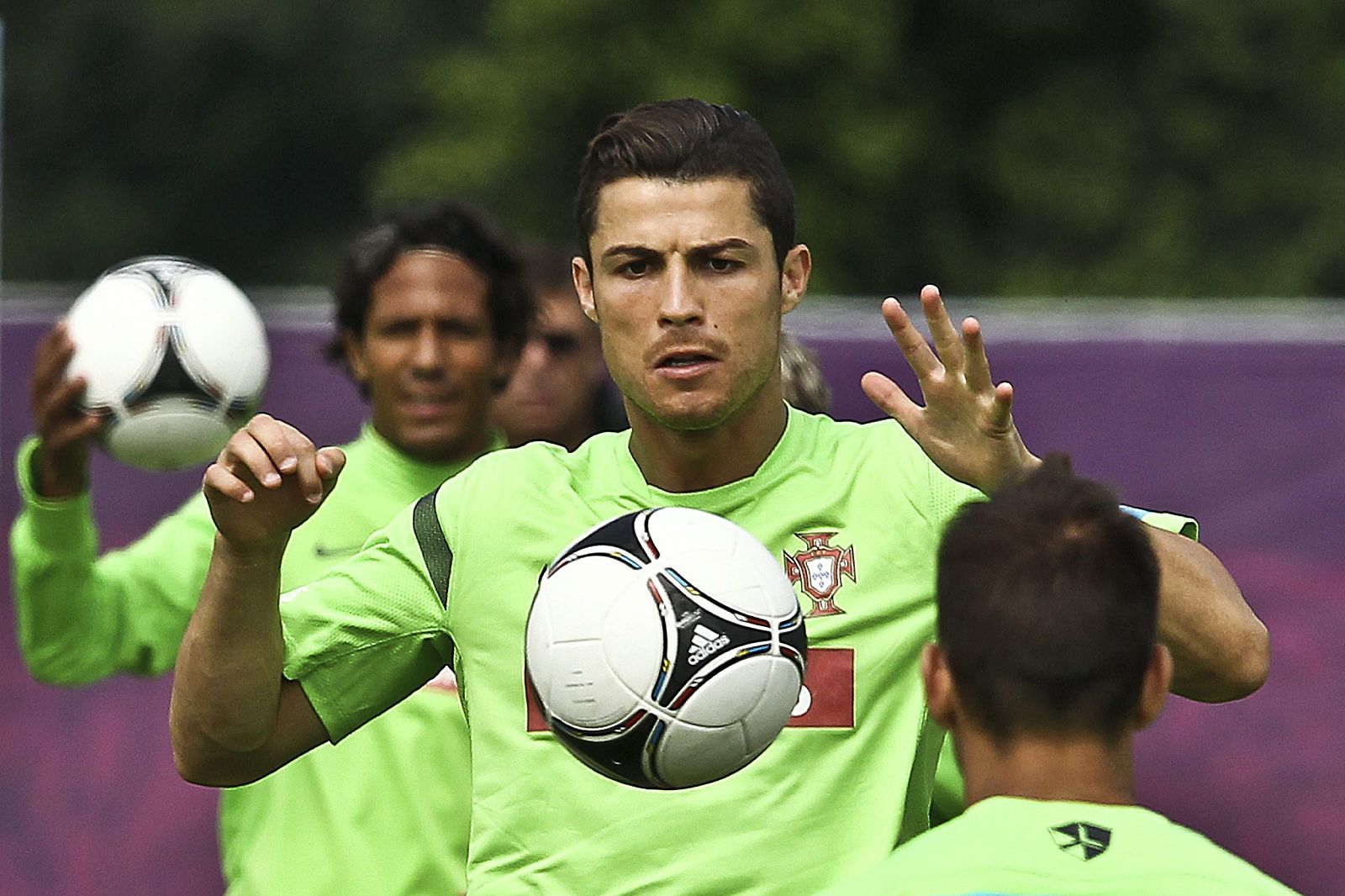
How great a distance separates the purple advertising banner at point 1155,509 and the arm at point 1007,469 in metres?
3.65

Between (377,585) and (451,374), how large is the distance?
2223mm

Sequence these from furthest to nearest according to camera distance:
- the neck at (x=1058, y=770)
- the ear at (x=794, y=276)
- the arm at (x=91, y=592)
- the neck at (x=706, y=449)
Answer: the arm at (x=91, y=592)
the ear at (x=794, y=276)
the neck at (x=706, y=449)
the neck at (x=1058, y=770)

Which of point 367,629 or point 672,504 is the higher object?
point 672,504

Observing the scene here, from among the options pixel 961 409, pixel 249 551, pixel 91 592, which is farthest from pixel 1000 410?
pixel 91 592

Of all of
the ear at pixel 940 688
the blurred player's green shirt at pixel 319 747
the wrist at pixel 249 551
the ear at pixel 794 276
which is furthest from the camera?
the blurred player's green shirt at pixel 319 747

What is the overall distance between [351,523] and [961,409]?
2.66m

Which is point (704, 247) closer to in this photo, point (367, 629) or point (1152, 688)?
point (367, 629)

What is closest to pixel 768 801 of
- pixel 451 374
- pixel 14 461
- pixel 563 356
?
pixel 451 374

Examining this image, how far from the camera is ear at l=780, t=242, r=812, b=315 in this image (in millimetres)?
4527

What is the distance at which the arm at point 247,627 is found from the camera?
395 cm

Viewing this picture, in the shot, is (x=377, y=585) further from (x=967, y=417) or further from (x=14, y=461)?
(x=14, y=461)

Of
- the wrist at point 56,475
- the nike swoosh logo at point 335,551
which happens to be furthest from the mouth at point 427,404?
the wrist at point 56,475

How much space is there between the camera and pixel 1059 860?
295 cm

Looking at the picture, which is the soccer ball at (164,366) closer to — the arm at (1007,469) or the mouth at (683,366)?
the mouth at (683,366)
